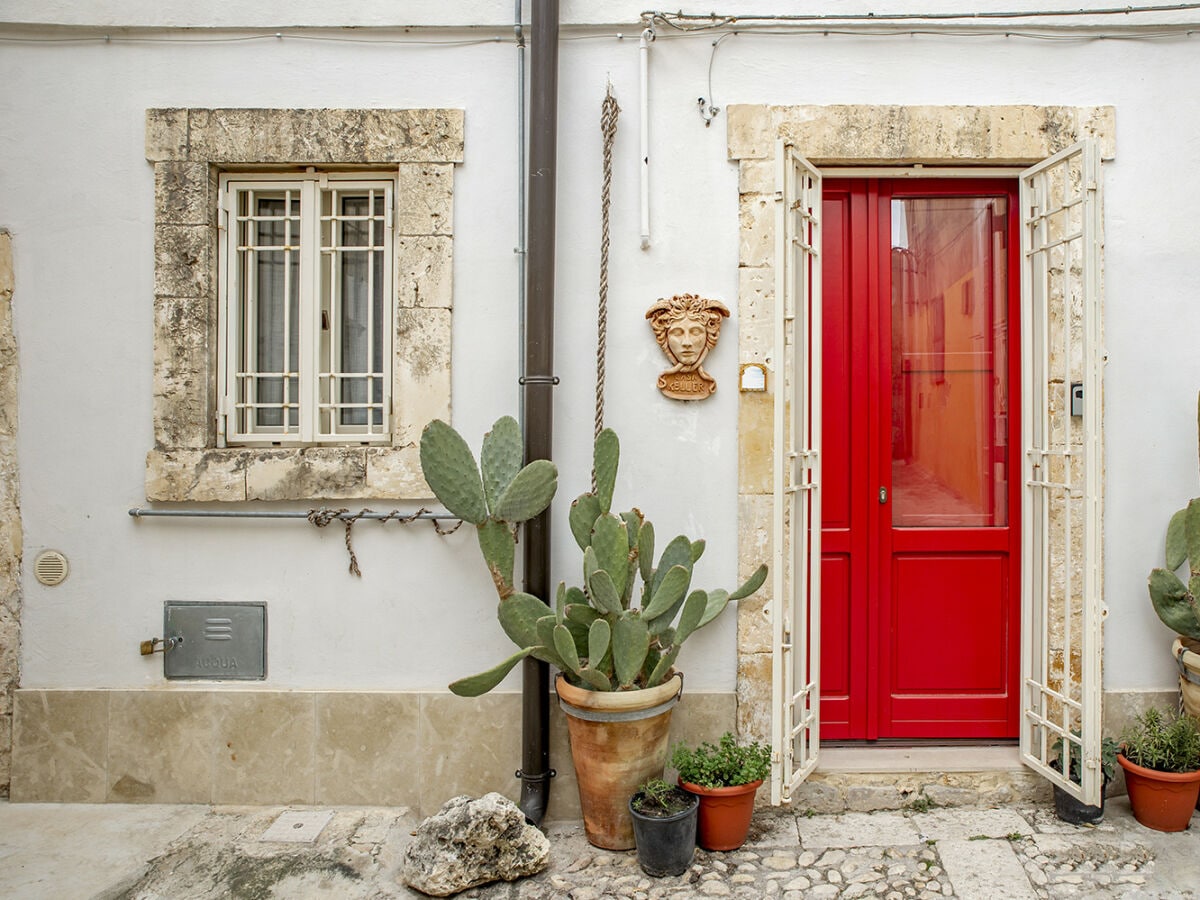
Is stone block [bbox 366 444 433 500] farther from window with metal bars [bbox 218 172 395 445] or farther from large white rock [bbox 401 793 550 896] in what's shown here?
large white rock [bbox 401 793 550 896]

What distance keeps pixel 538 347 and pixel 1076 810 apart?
273 centimetres

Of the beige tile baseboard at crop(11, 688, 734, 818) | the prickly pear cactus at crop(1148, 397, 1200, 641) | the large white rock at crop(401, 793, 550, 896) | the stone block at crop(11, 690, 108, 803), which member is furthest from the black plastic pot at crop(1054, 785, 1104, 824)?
the stone block at crop(11, 690, 108, 803)

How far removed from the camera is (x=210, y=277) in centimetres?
321

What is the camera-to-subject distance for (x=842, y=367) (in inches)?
129

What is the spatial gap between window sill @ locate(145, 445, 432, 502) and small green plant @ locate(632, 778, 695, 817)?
141 centimetres

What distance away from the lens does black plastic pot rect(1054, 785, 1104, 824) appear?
2.90 metres

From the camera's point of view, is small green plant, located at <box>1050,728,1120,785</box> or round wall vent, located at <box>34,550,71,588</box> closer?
small green plant, located at <box>1050,728,1120,785</box>

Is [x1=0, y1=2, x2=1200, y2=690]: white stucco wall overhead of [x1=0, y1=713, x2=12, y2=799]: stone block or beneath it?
overhead

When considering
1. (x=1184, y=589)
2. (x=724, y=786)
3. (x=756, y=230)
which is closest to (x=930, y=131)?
(x=756, y=230)

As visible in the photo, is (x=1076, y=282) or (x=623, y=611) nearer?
→ (x=623, y=611)

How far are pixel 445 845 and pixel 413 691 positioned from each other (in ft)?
2.25

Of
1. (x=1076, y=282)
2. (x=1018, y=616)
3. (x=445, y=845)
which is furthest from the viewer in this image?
(x=1018, y=616)

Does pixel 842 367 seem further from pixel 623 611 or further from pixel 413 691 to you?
pixel 413 691

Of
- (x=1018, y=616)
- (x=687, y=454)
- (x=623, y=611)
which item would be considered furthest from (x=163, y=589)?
(x=1018, y=616)
